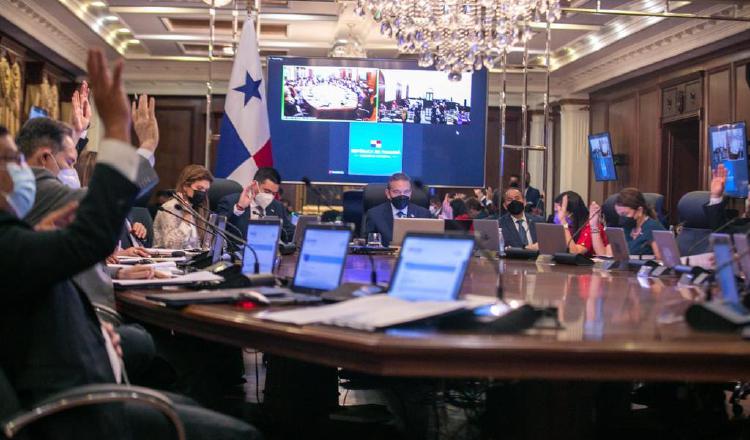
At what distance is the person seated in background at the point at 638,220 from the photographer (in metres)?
5.75

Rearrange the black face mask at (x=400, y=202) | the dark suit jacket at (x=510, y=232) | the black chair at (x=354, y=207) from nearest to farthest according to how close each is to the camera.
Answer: the black face mask at (x=400, y=202) → the dark suit jacket at (x=510, y=232) → the black chair at (x=354, y=207)

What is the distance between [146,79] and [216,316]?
13374 millimetres

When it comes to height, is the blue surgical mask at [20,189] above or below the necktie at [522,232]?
above

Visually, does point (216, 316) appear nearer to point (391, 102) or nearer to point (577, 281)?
point (577, 281)

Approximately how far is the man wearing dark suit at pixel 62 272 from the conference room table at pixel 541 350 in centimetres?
37

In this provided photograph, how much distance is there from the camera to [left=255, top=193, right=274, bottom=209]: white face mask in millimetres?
6164

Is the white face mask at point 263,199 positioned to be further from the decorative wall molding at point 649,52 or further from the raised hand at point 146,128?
the decorative wall molding at point 649,52

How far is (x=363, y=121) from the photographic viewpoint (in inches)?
325

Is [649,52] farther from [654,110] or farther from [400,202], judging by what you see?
[400,202]

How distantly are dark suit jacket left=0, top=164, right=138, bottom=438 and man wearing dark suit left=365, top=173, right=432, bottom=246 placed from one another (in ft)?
15.5

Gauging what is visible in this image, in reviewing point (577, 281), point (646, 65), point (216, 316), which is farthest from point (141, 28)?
point (216, 316)

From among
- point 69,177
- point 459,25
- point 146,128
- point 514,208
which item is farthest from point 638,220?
point 69,177

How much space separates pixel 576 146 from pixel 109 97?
13502 millimetres

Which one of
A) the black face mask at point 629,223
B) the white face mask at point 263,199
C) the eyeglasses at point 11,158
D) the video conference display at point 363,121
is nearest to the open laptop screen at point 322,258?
the eyeglasses at point 11,158
